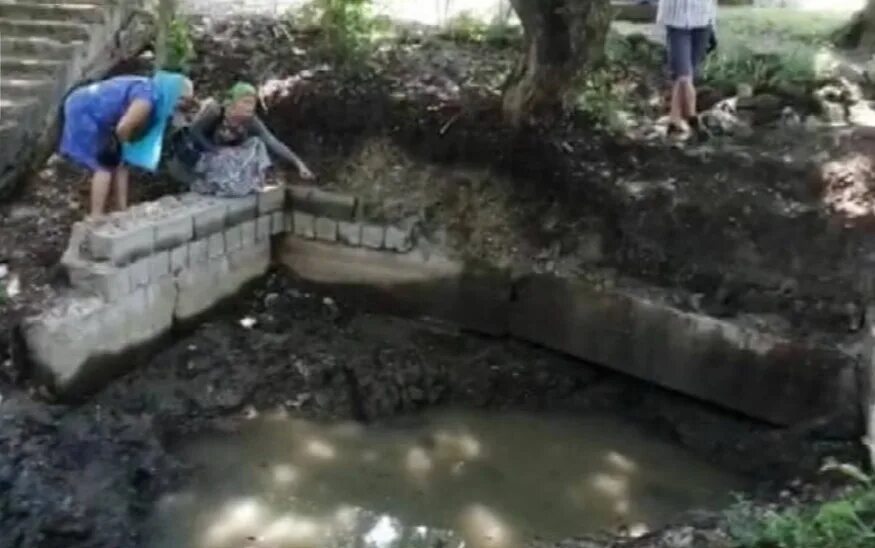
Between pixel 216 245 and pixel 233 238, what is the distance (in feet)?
0.56

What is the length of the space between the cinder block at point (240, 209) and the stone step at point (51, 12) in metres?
2.04

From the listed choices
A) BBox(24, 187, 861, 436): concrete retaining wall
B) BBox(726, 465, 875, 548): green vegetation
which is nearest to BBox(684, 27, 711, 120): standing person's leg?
BBox(24, 187, 861, 436): concrete retaining wall

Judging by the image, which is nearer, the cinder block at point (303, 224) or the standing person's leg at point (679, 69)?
the standing person's leg at point (679, 69)

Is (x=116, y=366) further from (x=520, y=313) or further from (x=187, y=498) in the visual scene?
(x=520, y=313)

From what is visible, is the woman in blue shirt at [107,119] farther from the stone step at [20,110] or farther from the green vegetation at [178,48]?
the green vegetation at [178,48]

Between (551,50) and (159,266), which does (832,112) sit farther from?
(159,266)

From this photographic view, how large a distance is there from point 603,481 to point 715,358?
1108mm

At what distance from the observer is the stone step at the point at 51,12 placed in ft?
30.6

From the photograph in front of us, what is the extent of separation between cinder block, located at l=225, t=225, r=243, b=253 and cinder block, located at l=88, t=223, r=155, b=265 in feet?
2.68

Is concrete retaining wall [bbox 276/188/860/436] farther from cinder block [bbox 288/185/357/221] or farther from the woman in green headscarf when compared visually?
the woman in green headscarf

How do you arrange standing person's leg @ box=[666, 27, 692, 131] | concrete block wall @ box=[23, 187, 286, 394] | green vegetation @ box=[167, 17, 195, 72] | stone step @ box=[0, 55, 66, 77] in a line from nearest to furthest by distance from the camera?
concrete block wall @ box=[23, 187, 286, 394]
standing person's leg @ box=[666, 27, 692, 131]
stone step @ box=[0, 55, 66, 77]
green vegetation @ box=[167, 17, 195, 72]

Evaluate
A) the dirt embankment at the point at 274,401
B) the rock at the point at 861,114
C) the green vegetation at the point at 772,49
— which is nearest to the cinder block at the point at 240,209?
the dirt embankment at the point at 274,401

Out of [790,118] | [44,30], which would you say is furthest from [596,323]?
[44,30]

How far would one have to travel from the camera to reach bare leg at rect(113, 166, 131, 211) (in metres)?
7.98
